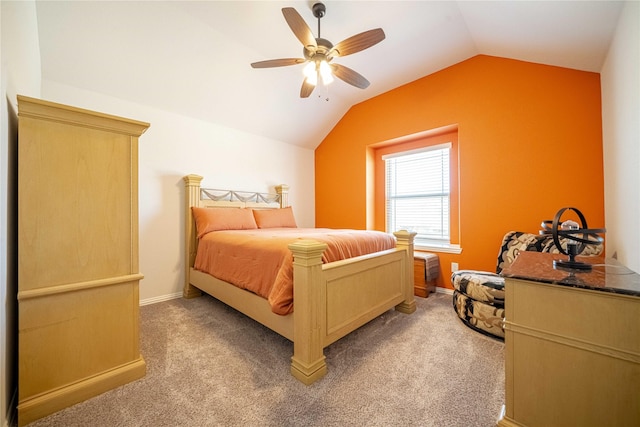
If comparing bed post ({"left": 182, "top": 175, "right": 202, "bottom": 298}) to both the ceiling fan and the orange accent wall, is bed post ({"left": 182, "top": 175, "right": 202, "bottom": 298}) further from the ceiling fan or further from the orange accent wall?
the orange accent wall

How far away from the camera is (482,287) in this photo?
6.69 ft

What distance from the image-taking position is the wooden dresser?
2.70ft

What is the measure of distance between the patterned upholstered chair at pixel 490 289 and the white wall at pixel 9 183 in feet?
9.30

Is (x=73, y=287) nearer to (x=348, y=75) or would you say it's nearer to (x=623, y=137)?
(x=348, y=75)

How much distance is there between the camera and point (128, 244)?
1444mm

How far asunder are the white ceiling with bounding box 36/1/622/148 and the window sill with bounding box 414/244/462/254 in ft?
6.61

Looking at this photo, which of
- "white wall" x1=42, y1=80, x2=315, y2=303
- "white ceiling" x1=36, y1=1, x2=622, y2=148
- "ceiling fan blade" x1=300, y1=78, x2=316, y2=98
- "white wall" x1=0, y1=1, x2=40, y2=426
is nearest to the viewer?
"white wall" x1=0, y1=1, x2=40, y2=426

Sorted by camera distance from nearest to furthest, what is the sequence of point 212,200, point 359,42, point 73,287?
point 73,287
point 359,42
point 212,200

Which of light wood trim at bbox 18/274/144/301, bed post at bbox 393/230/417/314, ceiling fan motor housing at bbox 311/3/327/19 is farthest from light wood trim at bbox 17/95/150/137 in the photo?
bed post at bbox 393/230/417/314

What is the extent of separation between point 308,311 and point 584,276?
126 centimetres

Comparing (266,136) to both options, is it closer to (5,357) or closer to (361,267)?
(361,267)

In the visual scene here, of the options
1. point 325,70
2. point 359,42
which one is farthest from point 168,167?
point 359,42

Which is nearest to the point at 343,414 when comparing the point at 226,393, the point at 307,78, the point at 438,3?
the point at 226,393

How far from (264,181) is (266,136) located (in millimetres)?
709
